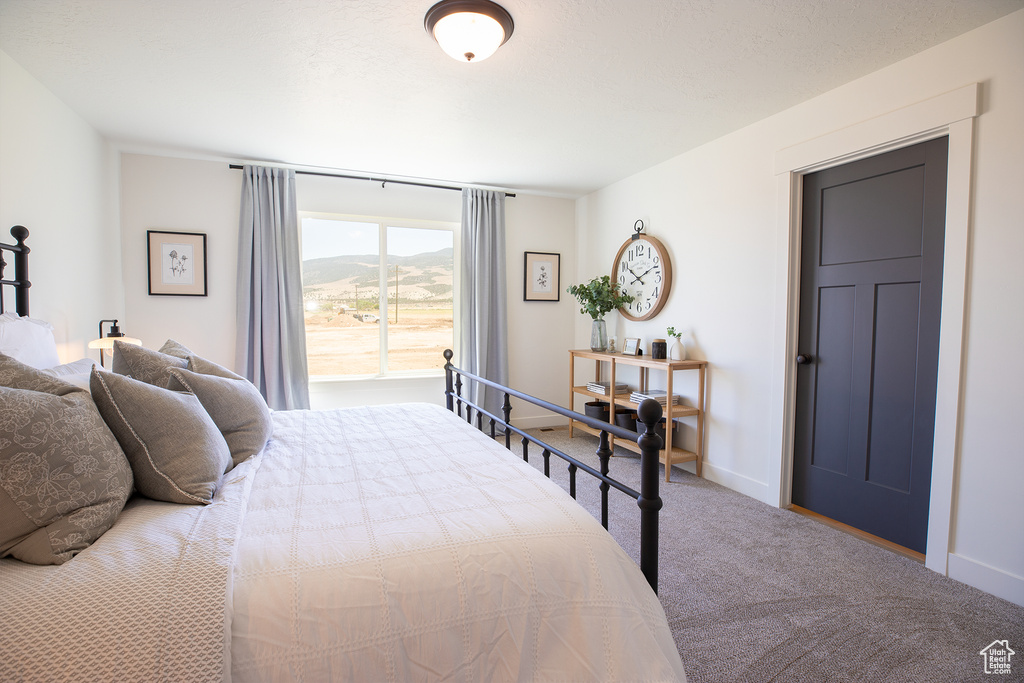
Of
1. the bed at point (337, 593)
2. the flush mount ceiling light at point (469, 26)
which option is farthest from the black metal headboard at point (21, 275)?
the flush mount ceiling light at point (469, 26)

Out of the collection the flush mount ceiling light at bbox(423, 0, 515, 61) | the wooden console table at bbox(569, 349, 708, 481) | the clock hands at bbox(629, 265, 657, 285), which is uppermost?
the flush mount ceiling light at bbox(423, 0, 515, 61)

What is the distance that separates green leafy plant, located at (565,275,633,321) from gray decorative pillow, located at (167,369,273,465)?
3.02 metres

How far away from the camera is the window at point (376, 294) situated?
13.5 ft

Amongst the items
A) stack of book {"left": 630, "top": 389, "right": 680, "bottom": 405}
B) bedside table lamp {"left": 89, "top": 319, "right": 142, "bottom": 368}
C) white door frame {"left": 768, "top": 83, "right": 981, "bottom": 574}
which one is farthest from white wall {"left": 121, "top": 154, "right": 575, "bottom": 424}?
white door frame {"left": 768, "top": 83, "right": 981, "bottom": 574}

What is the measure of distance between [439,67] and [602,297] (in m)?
2.40

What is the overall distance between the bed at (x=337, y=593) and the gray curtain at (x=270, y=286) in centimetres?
260

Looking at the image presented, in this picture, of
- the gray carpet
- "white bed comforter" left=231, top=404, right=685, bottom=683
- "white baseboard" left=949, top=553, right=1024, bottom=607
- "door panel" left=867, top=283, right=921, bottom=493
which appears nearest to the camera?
"white bed comforter" left=231, top=404, right=685, bottom=683

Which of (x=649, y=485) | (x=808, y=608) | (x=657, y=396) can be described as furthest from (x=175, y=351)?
(x=657, y=396)

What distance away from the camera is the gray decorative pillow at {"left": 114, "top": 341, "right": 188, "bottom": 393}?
1599 mm

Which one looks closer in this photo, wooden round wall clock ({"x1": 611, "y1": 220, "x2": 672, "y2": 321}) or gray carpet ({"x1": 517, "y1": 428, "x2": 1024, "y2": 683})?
gray carpet ({"x1": 517, "y1": 428, "x2": 1024, "y2": 683})

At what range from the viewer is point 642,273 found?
4043 mm

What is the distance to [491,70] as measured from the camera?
2.34 m

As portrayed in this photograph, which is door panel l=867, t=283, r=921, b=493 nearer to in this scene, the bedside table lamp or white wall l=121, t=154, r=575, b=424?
white wall l=121, t=154, r=575, b=424

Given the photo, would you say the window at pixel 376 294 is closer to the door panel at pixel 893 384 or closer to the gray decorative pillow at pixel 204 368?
the gray decorative pillow at pixel 204 368
